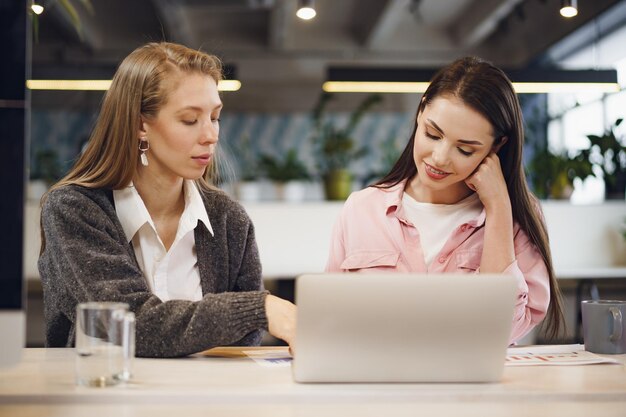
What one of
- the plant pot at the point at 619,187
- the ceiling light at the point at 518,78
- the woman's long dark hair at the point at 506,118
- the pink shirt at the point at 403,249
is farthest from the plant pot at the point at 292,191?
the woman's long dark hair at the point at 506,118

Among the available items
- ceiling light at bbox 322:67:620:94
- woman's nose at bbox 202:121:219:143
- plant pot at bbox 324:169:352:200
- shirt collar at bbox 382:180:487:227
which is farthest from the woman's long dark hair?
ceiling light at bbox 322:67:620:94

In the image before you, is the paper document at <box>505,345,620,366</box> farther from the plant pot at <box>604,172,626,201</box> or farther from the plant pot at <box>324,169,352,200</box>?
the plant pot at <box>604,172,626,201</box>

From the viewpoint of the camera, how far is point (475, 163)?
Result: 1681mm

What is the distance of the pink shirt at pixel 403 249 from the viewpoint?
66.6 inches

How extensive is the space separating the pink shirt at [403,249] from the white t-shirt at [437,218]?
0.02 metres

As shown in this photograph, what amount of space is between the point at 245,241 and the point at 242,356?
460 mm

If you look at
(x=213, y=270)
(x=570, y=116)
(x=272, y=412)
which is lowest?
(x=272, y=412)

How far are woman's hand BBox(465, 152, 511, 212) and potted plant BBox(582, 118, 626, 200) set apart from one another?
3.34 metres

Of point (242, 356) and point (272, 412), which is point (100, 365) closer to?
point (272, 412)

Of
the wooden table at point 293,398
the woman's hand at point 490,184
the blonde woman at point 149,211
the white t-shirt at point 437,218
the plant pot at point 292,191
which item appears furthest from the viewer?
the plant pot at point 292,191

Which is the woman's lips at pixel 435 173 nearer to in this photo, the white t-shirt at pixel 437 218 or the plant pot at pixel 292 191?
the white t-shirt at pixel 437 218

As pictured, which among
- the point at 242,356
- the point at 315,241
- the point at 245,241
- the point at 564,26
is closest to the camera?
the point at 242,356

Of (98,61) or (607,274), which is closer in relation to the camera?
(607,274)

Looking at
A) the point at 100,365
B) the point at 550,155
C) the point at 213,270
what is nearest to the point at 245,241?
the point at 213,270
